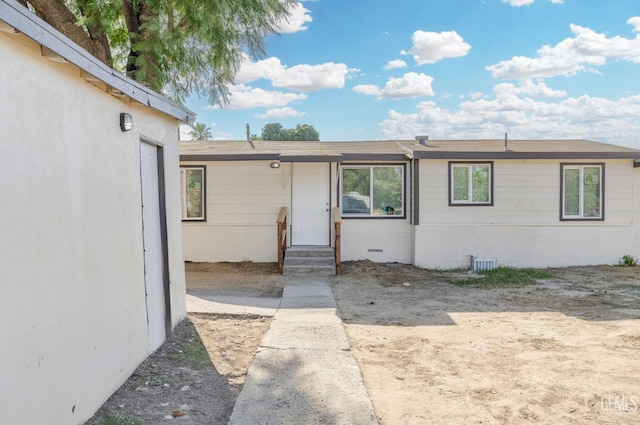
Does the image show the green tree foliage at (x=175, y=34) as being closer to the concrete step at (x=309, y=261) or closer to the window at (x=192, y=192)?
the window at (x=192, y=192)

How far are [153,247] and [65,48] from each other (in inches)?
104

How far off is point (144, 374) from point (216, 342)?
4.23 feet

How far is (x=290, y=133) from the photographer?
153 feet

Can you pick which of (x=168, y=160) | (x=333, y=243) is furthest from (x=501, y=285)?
(x=168, y=160)

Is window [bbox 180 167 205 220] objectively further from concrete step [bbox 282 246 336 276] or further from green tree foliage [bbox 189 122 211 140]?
green tree foliage [bbox 189 122 211 140]

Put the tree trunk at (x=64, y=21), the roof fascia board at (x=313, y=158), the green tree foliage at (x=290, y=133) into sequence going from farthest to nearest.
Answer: the green tree foliage at (x=290, y=133) → the roof fascia board at (x=313, y=158) → the tree trunk at (x=64, y=21)

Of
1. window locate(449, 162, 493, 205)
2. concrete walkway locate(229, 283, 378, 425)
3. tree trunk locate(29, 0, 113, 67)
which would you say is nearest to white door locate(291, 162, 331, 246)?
window locate(449, 162, 493, 205)

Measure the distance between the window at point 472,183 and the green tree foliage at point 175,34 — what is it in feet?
18.5

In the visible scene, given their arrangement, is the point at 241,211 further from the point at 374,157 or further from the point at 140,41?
the point at 140,41

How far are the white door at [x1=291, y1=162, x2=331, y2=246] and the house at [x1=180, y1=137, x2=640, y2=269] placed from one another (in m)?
0.02

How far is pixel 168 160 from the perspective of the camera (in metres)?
5.91

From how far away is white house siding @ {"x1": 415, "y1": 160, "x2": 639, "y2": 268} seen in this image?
456 inches

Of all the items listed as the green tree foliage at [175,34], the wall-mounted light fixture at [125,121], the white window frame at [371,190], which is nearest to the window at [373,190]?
the white window frame at [371,190]

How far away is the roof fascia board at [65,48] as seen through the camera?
2.44 metres
